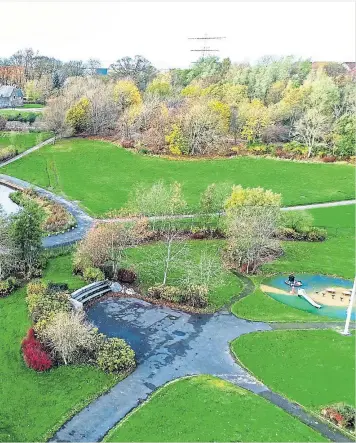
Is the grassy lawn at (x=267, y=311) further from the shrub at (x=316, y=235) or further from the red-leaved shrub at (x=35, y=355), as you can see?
the shrub at (x=316, y=235)

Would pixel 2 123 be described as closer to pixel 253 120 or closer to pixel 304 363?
pixel 253 120

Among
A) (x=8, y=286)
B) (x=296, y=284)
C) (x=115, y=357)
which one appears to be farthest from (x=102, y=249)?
(x=296, y=284)

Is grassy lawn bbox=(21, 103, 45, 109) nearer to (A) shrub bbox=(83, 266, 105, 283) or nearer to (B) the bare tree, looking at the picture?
(B) the bare tree

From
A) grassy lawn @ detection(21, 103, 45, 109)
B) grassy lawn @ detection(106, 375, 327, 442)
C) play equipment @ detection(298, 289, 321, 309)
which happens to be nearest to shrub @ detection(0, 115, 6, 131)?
grassy lawn @ detection(21, 103, 45, 109)

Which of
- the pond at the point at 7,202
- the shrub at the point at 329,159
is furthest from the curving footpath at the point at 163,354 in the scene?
the shrub at the point at 329,159

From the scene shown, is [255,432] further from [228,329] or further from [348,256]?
[348,256]

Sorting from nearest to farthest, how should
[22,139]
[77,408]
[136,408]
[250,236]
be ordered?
[77,408] < [136,408] < [250,236] < [22,139]
